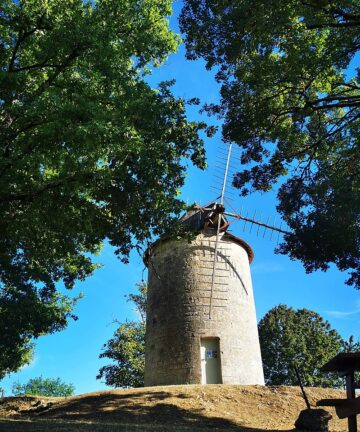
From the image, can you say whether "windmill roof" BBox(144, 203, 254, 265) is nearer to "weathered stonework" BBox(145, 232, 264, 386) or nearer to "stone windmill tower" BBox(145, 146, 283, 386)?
"stone windmill tower" BBox(145, 146, 283, 386)

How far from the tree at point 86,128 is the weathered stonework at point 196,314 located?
A: 255 inches

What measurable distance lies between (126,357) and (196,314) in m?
12.8

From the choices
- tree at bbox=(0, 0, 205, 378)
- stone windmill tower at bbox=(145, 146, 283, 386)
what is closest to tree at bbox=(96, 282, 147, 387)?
stone windmill tower at bbox=(145, 146, 283, 386)

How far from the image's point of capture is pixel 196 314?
1839 cm

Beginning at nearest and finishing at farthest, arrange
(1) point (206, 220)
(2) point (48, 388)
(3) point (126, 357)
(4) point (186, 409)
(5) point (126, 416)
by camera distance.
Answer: (5) point (126, 416), (4) point (186, 409), (1) point (206, 220), (3) point (126, 357), (2) point (48, 388)

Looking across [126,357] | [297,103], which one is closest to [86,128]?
[297,103]

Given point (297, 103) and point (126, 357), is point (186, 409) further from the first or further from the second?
point (126, 357)

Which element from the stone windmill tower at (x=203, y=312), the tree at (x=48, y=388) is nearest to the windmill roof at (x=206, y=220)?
the stone windmill tower at (x=203, y=312)

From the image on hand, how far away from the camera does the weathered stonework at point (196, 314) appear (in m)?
17.8

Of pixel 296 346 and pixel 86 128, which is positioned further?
pixel 296 346

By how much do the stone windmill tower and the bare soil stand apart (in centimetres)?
294

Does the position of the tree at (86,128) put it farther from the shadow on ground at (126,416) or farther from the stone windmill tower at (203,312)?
the stone windmill tower at (203,312)

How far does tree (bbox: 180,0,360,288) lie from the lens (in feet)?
30.9

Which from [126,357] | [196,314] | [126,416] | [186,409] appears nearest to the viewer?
[126,416]
